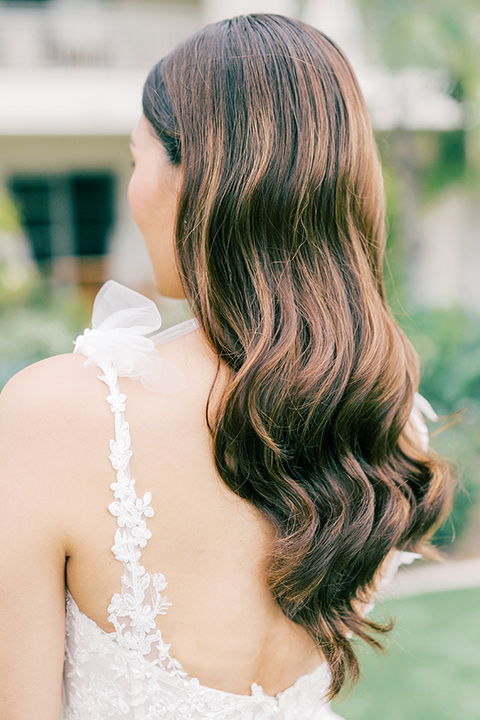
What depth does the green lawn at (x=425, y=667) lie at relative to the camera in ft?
10.2

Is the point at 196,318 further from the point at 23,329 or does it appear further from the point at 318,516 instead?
the point at 23,329

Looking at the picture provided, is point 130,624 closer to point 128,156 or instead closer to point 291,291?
point 291,291

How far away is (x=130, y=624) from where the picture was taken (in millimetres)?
1079

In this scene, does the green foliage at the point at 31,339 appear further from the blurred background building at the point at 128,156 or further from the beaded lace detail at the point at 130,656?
the beaded lace detail at the point at 130,656

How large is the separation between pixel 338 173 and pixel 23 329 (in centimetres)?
391

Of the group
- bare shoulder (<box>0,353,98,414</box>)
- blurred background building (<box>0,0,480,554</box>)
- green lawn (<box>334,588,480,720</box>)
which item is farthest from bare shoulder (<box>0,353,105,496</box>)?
blurred background building (<box>0,0,480,554</box>)

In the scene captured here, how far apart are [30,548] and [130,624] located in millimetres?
221

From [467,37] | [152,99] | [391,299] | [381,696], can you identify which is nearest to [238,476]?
[152,99]

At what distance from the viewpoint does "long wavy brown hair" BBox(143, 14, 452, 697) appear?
1.11 meters

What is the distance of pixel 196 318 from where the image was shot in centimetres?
115

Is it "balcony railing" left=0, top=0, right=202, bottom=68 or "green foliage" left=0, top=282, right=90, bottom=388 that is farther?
"balcony railing" left=0, top=0, right=202, bottom=68

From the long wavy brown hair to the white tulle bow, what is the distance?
9 cm

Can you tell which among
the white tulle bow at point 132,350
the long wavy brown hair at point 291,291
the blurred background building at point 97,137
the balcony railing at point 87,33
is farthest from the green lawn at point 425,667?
the balcony railing at point 87,33

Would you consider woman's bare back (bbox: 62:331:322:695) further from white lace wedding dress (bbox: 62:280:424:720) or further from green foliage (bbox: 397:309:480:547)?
green foliage (bbox: 397:309:480:547)
